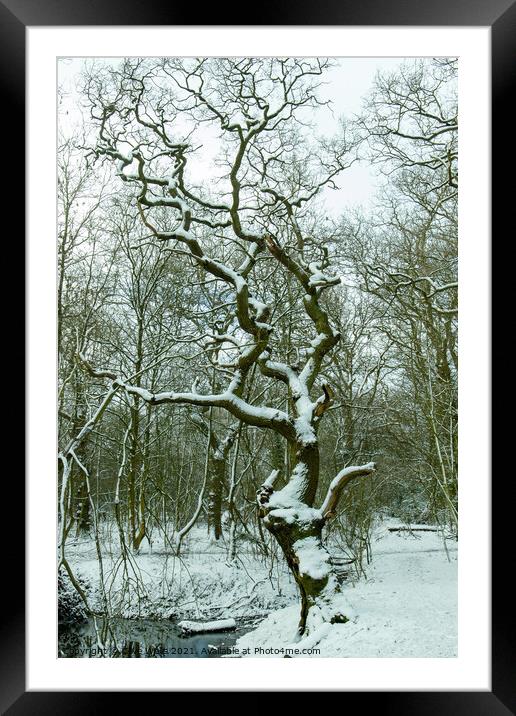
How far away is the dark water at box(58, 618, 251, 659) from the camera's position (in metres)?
3.48

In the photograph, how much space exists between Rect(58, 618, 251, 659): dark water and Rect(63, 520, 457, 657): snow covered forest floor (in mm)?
74

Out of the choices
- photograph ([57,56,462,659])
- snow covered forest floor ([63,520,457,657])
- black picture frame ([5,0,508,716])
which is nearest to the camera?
black picture frame ([5,0,508,716])

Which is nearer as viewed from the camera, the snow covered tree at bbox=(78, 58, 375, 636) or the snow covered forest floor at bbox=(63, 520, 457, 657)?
the snow covered forest floor at bbox=(63, 520, 457, 657)

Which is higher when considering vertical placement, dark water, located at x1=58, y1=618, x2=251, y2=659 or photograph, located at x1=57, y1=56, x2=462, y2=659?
photograph, located at x1=57, y1=56, x2=462, y2=659

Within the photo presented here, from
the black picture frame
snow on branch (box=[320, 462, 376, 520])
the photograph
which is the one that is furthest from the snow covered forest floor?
the black picture frame

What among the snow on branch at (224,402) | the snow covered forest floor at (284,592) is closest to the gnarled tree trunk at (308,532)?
the snow covered forest floor at (284,592)

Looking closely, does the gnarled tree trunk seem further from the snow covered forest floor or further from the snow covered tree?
the snow covered forest floor

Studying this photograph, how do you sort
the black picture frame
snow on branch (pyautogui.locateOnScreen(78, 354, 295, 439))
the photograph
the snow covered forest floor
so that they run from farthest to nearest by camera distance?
1. snow on branch (pyautogui.locateOnScreen(78, 354, 295, 439))
2. the photograph
3. the snow covered forest floor
4. the black picture frame
